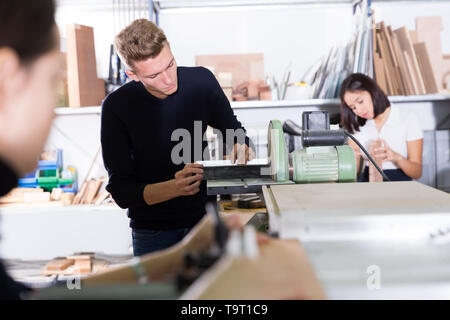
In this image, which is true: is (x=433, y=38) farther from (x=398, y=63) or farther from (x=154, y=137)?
(x=154, y=137)

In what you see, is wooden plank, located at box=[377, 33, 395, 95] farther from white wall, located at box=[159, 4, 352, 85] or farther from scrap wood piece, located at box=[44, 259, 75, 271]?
scrap wood piece, located at box=[44, 259, 75, 271]

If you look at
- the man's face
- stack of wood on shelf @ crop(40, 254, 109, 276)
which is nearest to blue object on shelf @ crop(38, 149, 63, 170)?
stack of wood on shelf @ crop(40, 254, 109, 276)

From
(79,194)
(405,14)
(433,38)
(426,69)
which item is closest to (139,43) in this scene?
(79,194)

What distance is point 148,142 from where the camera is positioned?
1498 millimetres

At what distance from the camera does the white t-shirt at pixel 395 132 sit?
6.94 feet

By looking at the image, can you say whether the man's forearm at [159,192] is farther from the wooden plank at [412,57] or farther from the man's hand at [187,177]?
the wooden plank at [412,57]

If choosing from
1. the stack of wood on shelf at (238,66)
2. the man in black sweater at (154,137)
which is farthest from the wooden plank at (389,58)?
the man in black sweater at (154,137)

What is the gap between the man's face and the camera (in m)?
1.37

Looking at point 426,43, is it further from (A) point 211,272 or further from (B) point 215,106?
(A) point 211,272

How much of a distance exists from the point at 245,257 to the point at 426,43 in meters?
2.27

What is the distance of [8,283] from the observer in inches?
19.5

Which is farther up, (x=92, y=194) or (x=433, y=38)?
(x=433, y=38)

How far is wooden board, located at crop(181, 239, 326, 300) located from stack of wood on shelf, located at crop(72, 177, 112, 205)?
77.0 inches

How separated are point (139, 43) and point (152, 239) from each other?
2.22ft
